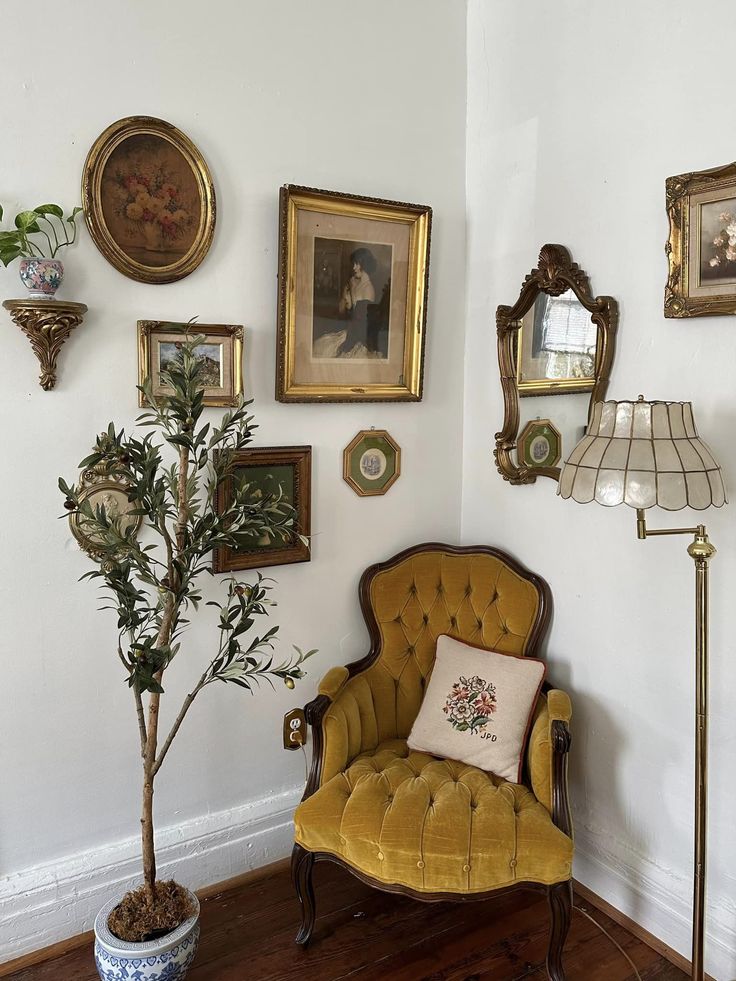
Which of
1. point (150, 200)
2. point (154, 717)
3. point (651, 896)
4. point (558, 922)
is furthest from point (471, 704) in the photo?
point (150, 200)

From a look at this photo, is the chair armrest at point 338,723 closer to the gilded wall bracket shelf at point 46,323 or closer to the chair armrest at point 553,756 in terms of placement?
the chair armrest at point 553,756

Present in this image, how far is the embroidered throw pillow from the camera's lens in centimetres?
253

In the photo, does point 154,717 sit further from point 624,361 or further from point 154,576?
point 624,361

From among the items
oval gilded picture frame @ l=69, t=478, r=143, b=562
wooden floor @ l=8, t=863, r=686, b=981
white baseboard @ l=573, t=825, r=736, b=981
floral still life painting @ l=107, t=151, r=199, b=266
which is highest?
floral still life painting @ l=107, t=151, r=199, b=266

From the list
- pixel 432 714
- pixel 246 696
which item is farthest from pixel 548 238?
pixel 246 696

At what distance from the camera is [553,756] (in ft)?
7.69

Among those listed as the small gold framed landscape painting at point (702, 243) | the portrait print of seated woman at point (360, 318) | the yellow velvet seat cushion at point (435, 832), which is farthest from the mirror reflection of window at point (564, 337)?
the yellow velvet seat cushion at point (435, 832)

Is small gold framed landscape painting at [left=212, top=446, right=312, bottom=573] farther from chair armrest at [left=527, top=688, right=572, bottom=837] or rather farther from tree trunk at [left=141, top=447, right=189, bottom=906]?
chair armrest at [left=527, top=688, right=572, bottom=837]

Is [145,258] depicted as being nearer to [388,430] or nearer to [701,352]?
[388,430]

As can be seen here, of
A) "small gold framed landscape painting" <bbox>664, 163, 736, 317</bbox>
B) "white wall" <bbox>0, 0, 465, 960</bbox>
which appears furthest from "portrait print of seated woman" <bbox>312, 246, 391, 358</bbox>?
"small gold framed landscape painting" <bbox>664, 163, 736, 317</bbox>

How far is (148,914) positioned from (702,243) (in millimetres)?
2400

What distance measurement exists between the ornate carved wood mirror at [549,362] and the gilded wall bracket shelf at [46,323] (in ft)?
4.81

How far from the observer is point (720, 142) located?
2125 millimetres

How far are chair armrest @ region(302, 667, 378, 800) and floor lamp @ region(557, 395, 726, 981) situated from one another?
1048 millimetres
